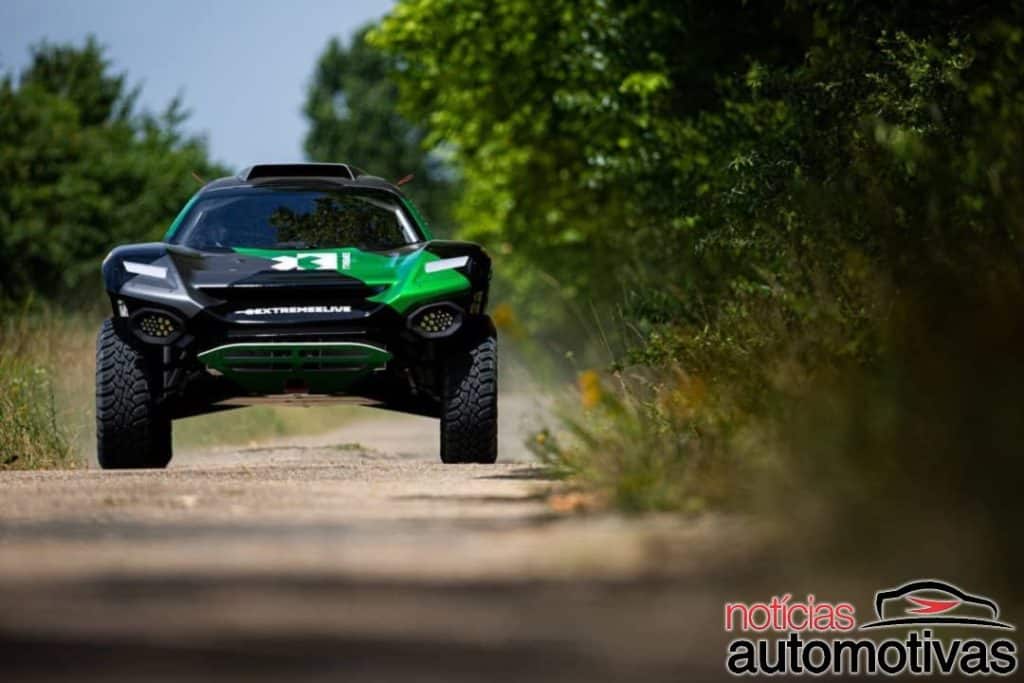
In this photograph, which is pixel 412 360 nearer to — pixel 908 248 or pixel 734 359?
pixel 734 359

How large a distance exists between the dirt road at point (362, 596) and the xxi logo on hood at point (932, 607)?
1.47 ft

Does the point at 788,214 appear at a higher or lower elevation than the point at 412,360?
higher

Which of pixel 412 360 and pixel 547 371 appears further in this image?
pixel 412 360

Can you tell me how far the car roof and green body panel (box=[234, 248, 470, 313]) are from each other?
4.53 ft

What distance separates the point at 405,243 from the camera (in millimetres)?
12172

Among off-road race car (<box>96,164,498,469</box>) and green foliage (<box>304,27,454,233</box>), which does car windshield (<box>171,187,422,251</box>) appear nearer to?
off-road race car (<box>96,164,498,469</box>)

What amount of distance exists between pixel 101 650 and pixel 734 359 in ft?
16.5

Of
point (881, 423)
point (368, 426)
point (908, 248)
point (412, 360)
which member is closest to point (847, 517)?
point (881, 423)

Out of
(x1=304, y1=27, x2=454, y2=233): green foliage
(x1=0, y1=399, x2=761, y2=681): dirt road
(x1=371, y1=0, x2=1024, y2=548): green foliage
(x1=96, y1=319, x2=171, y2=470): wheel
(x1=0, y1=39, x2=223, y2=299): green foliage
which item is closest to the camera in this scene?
(x1=0, y1=399, x2=761, y2=681): dirt road

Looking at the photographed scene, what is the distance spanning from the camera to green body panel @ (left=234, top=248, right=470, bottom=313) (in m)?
11.0

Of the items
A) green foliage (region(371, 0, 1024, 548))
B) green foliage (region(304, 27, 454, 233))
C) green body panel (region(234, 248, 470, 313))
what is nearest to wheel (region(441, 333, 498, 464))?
green body panel (region(234, 248, 470, 313))

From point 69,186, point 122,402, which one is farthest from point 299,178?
point 69,186

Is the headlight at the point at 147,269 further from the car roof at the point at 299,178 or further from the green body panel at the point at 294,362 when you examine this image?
the car roof at the point at 299,178

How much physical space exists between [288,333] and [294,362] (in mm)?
180
